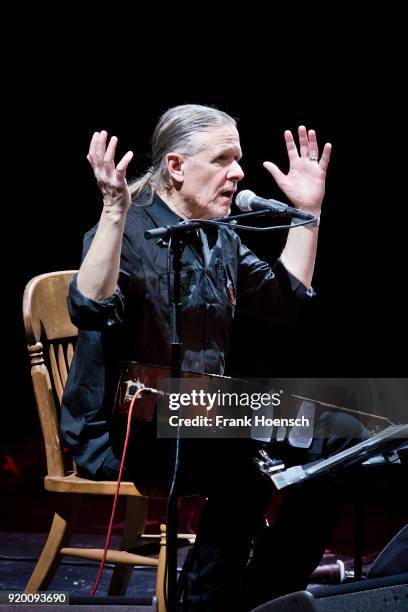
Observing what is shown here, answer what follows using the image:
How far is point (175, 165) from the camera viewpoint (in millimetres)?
2225

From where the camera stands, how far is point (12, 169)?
4289 millimetres

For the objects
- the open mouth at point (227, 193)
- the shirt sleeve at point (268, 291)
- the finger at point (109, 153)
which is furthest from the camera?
the shirt sleeve at point (268, 291)

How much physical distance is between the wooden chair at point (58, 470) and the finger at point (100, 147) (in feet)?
2.03

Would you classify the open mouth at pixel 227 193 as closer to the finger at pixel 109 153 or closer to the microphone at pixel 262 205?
the microphone at pixel 262 205

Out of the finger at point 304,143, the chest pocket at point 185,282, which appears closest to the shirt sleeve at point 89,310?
the chest pocket at point 185,282

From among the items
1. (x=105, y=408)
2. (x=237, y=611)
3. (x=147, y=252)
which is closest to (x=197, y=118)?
(x=147, y=252)

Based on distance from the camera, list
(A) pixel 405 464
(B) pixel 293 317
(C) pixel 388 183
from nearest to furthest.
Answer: (A) pixel 405 464
(B) pixel 293 317
(C) pixel 388 183

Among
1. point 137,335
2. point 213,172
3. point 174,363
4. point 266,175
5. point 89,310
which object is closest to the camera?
point 174,363

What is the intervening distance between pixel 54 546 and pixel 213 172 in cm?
103

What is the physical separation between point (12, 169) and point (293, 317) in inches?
93.0

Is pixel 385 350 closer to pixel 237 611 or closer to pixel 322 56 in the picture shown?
pixel 322 56

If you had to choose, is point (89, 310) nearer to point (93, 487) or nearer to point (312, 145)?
point (93, 487)

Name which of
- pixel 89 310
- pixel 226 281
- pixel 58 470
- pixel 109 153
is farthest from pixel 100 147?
pixel 58 470

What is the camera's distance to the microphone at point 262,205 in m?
1.92
